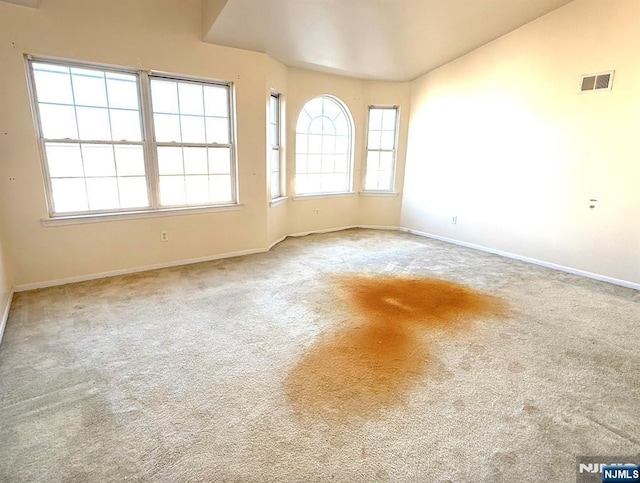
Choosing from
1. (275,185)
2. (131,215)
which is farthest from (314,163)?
(131,215)

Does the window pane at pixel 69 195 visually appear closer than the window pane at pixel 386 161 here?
Yes

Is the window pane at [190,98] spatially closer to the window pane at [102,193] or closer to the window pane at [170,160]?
the window pane at [170,160]

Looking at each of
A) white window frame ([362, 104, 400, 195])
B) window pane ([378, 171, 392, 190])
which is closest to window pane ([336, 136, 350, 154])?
white window frame ([362, 104, 400, 195])

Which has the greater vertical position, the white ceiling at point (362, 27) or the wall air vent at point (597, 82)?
the white ceiling at point (362, 27)

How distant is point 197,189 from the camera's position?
438cm

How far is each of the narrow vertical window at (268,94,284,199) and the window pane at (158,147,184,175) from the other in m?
1.26

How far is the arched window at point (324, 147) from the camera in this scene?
573 cm

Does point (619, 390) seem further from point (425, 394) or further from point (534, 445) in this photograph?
point (425, 394)

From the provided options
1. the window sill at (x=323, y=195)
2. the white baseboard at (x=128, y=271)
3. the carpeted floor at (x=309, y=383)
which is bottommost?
the carpeted floor at (x=309, y=383)

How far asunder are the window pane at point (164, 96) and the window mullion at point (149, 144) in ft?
0.24

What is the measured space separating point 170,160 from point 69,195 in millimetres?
1099

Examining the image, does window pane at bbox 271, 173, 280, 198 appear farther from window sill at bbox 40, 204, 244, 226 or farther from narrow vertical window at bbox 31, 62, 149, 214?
narrow vertical window at bbox 31, 62, 149, 214

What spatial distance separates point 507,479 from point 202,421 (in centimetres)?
150

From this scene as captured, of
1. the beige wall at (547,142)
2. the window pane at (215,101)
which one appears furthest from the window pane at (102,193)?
the beige wall at (547,142)
